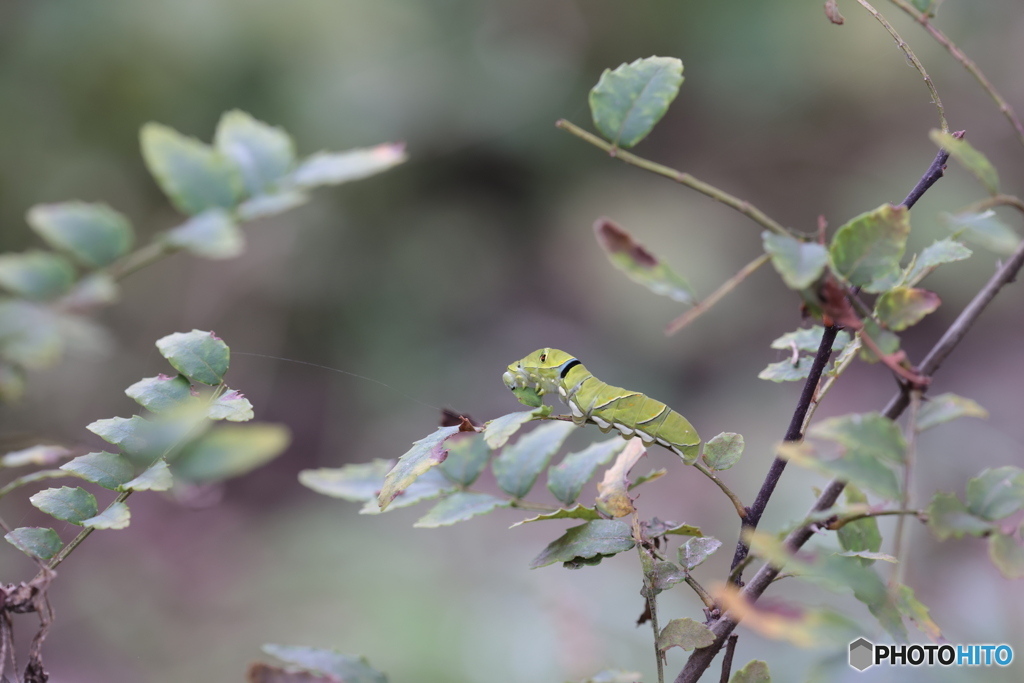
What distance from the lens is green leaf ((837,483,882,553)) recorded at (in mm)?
428

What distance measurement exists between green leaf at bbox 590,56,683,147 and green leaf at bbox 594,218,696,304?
0.07 m

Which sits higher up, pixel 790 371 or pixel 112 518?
pixel 790 371

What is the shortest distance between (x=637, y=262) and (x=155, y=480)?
0.25 meters

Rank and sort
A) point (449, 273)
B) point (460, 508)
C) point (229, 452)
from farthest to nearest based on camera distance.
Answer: point (449, 273)
point (460, 508)
point (229, 452)

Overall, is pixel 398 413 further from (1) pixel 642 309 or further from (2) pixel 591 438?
(1) pixel 642 309

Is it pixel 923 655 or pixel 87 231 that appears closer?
pixel 87 231

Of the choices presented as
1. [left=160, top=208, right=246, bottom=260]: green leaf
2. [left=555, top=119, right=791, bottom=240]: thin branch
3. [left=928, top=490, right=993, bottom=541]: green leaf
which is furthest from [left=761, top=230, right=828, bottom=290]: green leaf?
[left=160, top=208, right=246, bottom=260]: green leaf

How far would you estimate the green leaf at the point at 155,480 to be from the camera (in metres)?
0.34

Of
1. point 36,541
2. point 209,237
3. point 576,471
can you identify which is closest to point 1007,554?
point 576,471

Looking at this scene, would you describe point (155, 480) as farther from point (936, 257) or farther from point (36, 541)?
point (936, 257)

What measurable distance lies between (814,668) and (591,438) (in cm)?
201

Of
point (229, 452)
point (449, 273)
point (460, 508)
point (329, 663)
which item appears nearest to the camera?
point (229, 452)

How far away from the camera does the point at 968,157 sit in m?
0.31

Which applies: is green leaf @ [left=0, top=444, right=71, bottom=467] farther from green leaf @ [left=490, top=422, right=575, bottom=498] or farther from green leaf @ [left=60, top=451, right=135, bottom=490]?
green leaf @ [left=490, top=422, right=575, bottom=498]
